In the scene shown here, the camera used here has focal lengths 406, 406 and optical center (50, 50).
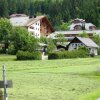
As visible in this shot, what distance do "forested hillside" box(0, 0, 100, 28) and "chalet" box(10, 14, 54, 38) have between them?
21754 millimetres

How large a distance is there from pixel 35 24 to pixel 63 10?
44421 mm

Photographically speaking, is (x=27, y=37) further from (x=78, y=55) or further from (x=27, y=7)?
(x=27, y=7)

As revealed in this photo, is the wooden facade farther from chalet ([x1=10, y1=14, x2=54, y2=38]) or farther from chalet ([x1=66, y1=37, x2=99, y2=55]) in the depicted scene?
chalet ([x1=66, y1=37, x2=99, y2=55])

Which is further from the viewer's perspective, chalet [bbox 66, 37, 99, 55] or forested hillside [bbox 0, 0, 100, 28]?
forested hillside [bbox 0, 0, 100, 28]

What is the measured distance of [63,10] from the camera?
156625 mm

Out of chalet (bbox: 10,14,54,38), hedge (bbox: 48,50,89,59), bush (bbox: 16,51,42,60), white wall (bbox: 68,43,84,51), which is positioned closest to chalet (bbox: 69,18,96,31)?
chalet (bbox: 10,14,54,38)

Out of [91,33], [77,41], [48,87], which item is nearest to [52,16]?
[91,33]

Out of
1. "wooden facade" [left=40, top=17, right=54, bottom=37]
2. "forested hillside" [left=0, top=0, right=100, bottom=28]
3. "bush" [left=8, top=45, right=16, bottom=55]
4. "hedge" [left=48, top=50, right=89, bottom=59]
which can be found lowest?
"hedge" [left=48, top=50, right=89, bottom=59]

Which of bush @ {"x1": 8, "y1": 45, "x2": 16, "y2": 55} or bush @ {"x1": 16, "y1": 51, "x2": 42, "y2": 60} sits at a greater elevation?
bush @ {"x1": 8, "y1": 45, "x2": 16, "y2": 55}

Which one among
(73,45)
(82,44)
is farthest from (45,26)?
(82,44)

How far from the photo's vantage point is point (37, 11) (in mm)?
178375

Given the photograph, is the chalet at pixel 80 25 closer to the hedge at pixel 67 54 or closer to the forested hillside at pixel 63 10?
the forested hillside at pixel 63 10

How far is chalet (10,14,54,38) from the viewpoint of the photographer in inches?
4336

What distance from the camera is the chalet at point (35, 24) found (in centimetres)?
11012
